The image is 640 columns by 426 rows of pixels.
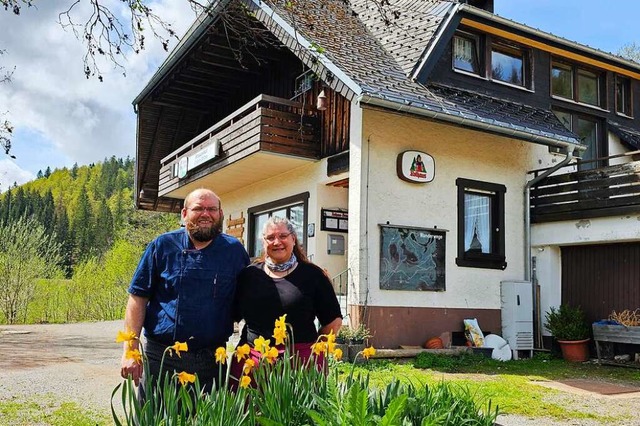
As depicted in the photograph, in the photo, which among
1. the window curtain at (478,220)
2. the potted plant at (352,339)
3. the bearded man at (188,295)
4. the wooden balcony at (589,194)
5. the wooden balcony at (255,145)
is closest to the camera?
the bearded man at (188,295)

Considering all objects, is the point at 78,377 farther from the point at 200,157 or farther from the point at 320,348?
the point at 200,157

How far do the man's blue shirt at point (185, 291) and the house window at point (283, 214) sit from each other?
7.72m

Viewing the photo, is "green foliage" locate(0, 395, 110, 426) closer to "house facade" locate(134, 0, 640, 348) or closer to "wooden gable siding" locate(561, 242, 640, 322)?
"house facade" locate(134, 0, 640, 348)

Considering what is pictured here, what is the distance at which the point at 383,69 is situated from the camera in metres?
10.9

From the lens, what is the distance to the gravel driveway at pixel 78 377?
6.57 meters

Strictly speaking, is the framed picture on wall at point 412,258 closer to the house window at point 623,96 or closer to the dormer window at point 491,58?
the dormer window at point 491,58

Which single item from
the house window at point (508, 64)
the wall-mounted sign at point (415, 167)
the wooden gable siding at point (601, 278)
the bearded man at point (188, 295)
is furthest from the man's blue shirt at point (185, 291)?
the house window at point (508, 64)

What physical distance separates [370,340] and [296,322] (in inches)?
265

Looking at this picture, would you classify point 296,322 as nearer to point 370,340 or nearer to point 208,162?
point 370,340

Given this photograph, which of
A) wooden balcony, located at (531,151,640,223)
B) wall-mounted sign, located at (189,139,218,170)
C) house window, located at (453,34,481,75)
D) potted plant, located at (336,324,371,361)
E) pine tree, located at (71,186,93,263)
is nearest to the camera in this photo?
potted plant, located at (336,324,371,361)

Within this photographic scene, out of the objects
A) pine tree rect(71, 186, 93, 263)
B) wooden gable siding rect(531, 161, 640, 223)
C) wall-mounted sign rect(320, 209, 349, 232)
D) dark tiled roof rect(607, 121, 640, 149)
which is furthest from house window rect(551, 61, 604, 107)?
pine tree rect(71, 186, 93, 263)

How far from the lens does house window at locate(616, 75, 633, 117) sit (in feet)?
50.5

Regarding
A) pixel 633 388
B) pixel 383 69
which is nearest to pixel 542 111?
pixel 383 69

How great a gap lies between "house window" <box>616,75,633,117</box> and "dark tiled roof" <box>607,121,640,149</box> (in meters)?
0.58
